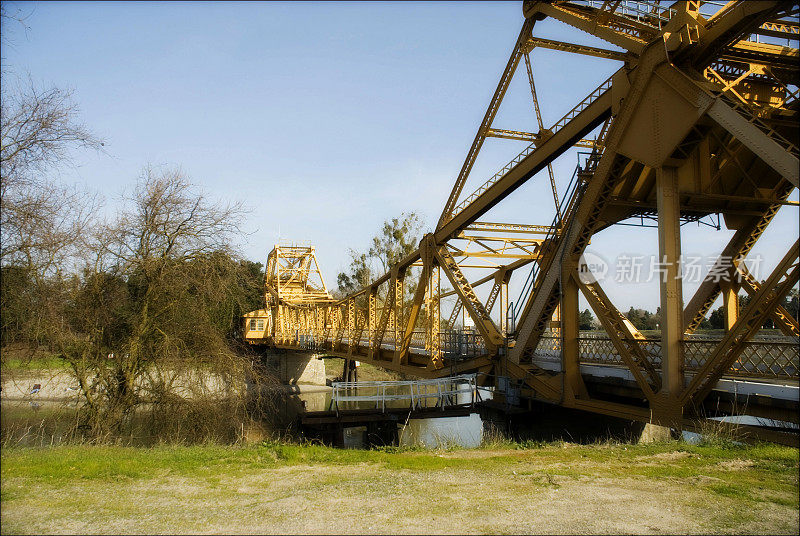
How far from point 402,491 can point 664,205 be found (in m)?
7.81

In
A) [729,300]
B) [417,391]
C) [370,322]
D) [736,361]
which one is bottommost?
[417,391]

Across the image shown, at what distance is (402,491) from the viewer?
24.1ft

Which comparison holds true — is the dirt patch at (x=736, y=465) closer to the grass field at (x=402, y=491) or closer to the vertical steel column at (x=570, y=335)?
the grass field at (x=402, y=491)

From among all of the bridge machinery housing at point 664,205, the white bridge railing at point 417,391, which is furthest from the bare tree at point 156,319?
the bridge machinery housing at point 664,205

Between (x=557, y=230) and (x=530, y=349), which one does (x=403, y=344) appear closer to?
(x=530, y=349)

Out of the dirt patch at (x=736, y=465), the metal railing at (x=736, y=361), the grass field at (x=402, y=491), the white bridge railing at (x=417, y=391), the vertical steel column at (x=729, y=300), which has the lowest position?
the grass field at (x=402, y=491)

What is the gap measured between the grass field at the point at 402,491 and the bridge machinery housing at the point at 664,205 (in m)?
1.65

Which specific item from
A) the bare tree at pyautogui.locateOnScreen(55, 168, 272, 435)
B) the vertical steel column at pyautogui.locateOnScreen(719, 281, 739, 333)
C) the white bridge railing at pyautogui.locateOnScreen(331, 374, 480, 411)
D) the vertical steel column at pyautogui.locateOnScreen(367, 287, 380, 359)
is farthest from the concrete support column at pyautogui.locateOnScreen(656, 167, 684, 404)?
the vertical steel column at pyautogui.locateOnScreen(367, 287, 380, 359)

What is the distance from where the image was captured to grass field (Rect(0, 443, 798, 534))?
6004 millimetres

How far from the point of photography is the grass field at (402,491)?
6.00 metres

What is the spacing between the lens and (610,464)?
891cm

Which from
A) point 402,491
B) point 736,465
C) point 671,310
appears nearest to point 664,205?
point 671,310

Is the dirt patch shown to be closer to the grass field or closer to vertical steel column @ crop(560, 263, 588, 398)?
the grass field

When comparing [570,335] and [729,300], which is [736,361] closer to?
[570,335]
